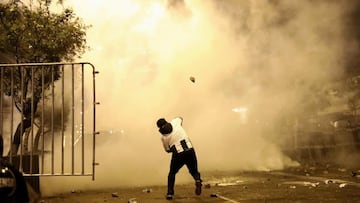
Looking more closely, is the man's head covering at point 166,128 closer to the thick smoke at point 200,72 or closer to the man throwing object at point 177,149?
the man throwing object at point 177,149

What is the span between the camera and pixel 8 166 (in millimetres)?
5113

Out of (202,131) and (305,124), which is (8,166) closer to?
(202,131)

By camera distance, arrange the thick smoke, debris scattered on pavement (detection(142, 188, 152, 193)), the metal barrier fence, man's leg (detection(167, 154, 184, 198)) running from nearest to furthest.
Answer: the metal barrier fence, man's leg (detection(167, 154, 184, 198)), debris scattered on pavement (detection(142, 188, 152, 193)), the thick smoke

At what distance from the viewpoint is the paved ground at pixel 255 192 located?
9.07 meters

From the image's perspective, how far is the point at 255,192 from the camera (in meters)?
9.95

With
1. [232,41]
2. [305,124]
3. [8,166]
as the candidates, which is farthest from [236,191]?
[305,124]

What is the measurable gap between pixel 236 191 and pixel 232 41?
6.93 m

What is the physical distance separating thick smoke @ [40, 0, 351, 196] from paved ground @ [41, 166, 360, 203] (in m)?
3.09

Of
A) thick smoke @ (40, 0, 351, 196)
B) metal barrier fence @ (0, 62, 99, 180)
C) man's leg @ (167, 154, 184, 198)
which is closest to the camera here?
metal barrier fence @ (0, 62, 99, 180)

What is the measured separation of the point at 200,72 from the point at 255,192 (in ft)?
23.8

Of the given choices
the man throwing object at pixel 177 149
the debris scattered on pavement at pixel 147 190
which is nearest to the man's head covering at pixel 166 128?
the man throwing object at pixel 177 149

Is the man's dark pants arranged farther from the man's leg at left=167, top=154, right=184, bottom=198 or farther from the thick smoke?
the thick smoke

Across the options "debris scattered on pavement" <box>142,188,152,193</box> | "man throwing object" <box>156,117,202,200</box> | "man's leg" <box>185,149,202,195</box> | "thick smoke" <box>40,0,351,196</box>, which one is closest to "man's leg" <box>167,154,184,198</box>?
"man throwing object" <box>156,117,202,200</box>

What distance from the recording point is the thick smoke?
51.1 feet
